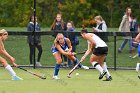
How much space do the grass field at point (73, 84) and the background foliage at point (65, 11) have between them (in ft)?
65.0

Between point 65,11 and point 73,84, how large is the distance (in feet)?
80.5

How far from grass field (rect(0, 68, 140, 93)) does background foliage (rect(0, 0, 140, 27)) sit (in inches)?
780

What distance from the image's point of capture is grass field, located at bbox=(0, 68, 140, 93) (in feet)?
49.9

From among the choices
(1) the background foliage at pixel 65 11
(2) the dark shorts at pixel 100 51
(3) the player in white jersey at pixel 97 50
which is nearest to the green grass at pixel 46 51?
(3) the player in white jersey at pixel 97 50

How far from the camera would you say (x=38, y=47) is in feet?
75.2

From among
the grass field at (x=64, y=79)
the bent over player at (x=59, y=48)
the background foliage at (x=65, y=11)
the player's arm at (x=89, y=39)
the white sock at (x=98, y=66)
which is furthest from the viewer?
the background foliage at (x=65, y=11)

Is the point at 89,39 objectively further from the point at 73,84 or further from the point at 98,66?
the point at 73,84

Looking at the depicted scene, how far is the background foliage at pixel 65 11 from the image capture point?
133ft

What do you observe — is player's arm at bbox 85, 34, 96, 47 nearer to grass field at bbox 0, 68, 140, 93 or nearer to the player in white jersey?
the player in white jersey

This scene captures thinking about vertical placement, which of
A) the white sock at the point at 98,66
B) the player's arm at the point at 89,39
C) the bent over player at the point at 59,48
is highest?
the player's arm at the point at 89,39

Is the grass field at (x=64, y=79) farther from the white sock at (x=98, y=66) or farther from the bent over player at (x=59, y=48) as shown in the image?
the bent over player at (x=59, y=48)

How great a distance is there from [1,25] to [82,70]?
1901 centimetres

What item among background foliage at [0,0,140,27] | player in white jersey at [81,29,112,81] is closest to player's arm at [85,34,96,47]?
player in white jersey at [81,29,112,81]

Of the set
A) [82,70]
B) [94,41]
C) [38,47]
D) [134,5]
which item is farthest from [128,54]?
[134,5]
